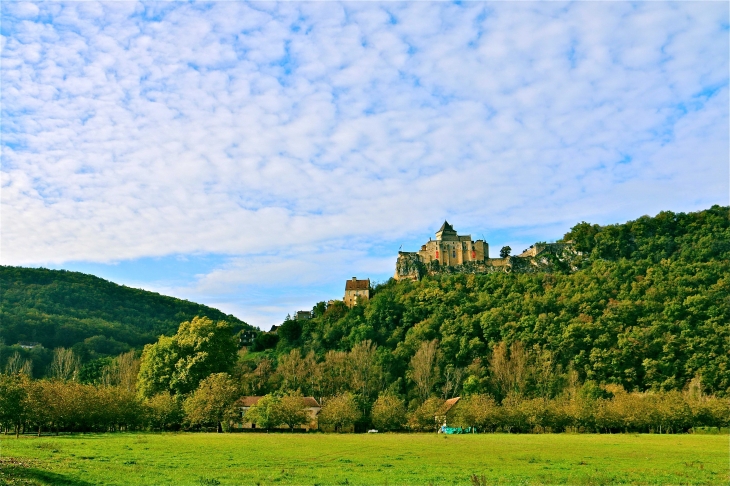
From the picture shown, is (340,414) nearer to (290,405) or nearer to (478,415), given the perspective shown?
(290,405)

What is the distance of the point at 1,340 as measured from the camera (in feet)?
356

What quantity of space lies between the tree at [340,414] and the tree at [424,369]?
1926 cm

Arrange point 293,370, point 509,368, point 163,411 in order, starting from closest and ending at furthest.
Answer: point 163,411 → point 509,368 → point 293,370

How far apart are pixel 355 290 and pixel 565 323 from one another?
5102cm

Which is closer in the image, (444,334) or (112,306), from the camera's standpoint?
(444,334)

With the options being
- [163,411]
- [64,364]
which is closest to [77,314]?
[64,364]

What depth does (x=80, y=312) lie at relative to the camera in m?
137

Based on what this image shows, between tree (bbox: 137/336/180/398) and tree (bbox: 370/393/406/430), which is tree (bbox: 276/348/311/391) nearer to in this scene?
Answer: tree (bbox: 370/393/406/430)

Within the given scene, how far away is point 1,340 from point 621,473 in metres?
111

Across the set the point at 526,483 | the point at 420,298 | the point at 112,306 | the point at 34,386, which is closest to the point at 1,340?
the point at 112,306

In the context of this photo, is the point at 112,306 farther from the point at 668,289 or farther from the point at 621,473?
the point at 621,473

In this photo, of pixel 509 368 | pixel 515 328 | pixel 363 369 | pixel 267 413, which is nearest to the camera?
pixel 267 413

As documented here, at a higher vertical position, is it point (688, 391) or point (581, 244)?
point (581, 244)

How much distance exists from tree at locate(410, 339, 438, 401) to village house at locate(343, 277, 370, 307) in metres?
35.6
